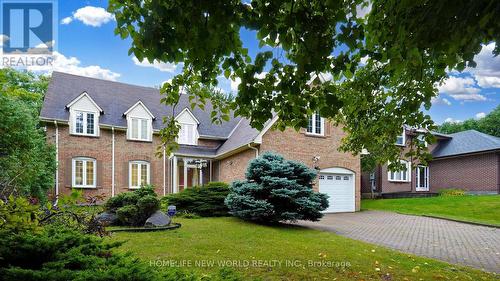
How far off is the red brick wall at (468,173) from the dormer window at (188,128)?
2153 centimetres

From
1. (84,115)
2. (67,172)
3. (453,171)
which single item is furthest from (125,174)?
(453,171)

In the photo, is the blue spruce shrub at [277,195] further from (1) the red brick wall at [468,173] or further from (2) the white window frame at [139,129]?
(1) the red brick wall at [468,173]

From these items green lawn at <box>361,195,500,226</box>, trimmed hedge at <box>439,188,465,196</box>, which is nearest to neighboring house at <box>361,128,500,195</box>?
trimmed hedge at <box>439,188,465,196</box>

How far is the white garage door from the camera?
19703 mm

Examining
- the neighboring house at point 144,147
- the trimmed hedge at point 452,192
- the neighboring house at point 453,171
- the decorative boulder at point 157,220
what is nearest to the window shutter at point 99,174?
the neighboring house at point 144,147

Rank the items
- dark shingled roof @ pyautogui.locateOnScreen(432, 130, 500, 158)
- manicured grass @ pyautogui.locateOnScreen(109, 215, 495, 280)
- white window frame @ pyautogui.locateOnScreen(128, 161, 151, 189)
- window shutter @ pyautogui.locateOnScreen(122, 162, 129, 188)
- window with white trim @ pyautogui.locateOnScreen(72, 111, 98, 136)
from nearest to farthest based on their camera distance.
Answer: manicured grass @ pyautogui.locateOnScreen(109, 215, 495, 280)
window with white trim @ pyautogui.locateOnScreen(72, 111, 98, 136)
window shutter @ pyautogui.locateOnScreen(122, 162, 129, 188)
white window frame @ pyautogui.locateOnScreen(128, 161, 151, 189)
dark shingled roof @ pyautogui.locateOnScreen(432, 130, 500, 158)

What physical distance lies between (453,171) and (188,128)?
22252mm

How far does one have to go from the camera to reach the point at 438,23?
3.73 meters

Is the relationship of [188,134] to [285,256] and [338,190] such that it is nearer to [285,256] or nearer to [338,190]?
[338,190]

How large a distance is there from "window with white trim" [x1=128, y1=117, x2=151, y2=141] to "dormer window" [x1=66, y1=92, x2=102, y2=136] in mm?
2008

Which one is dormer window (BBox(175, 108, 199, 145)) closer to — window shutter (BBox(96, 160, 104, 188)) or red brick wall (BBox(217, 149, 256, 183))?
red brick wall (BBox(217, 149, 256, 183))

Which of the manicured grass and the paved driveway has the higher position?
the manicured grass

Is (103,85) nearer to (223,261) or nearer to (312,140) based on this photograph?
(312,140)

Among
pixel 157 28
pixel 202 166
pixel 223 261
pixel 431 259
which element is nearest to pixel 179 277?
pixel 157 28
